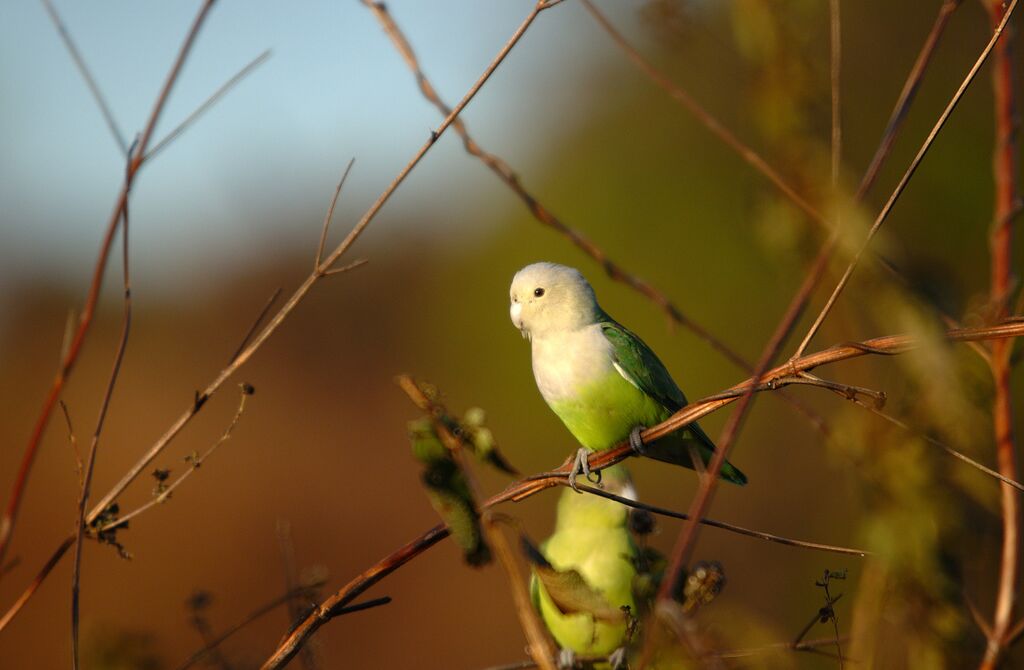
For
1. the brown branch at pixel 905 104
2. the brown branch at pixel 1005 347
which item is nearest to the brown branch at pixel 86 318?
the brown branch at pixel 905 104

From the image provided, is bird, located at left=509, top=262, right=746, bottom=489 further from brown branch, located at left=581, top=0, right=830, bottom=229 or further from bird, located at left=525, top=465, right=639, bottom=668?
brown branch, located at left=581, top=0, right=830, bottom=229

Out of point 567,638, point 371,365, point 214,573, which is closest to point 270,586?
point 214,573

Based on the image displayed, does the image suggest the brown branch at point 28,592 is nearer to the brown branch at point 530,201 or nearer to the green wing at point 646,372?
the brown branch at point 530,201

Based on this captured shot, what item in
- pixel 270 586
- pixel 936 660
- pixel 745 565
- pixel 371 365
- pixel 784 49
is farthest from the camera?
pixel 371 365

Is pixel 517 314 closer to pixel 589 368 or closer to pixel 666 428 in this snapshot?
pixel 589 368

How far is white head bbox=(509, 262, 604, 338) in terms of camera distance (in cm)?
345

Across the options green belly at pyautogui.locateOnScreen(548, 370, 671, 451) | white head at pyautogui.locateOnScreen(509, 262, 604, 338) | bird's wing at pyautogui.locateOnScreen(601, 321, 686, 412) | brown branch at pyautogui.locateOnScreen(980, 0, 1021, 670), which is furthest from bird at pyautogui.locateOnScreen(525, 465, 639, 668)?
brown branch at pyautogui.locateOnScreen(980, 0, 1021, 670)

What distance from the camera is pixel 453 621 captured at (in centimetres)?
1233

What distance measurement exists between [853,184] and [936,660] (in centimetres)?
122

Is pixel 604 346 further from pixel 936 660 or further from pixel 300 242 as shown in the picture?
pixel 300 242

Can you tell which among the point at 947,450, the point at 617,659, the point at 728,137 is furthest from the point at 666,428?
the point at 617,659

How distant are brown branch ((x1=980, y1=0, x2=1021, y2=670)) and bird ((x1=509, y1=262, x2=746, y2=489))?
1.18 metres

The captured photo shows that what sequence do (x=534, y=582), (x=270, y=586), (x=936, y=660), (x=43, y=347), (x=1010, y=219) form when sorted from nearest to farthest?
(x=936, y=660) < (x=1010, y=219) < (x=534, y=582) < (x=270, y=586) < (x=43, y=347)

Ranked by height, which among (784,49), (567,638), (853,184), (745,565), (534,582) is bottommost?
(745,565)
